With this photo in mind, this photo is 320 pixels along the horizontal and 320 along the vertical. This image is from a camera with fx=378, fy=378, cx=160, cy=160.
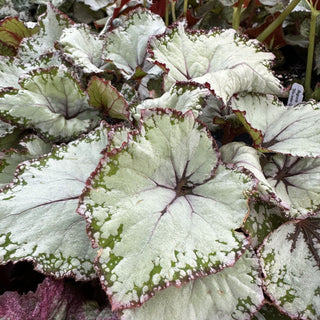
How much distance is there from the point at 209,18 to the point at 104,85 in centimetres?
93

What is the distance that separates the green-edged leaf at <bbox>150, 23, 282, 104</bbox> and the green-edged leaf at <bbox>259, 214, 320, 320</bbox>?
0.41 m

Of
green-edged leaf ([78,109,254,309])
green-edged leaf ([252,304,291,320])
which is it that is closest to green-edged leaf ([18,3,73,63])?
green-edged leaf ([78,109,254,309])

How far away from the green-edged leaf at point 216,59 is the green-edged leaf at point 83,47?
0.25 m

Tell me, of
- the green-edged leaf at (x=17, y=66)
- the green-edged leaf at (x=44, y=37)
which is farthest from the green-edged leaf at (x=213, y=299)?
the green-edged leaf at (x=44, y=37)

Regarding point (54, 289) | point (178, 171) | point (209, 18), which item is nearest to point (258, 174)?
point (178, 171)

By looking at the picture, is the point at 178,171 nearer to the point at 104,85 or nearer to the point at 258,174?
the point at 258,174

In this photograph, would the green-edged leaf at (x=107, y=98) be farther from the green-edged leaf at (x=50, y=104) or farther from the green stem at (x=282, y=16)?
the green stem at (x=282, y=16)

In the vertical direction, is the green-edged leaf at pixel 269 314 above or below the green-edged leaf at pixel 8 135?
above

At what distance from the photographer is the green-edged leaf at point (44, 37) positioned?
1395 millimetres

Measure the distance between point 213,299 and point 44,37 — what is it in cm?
113

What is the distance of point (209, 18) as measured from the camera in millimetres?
1810

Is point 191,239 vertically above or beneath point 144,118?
beneath

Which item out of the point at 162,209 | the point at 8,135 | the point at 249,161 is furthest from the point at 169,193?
the point at 8,135

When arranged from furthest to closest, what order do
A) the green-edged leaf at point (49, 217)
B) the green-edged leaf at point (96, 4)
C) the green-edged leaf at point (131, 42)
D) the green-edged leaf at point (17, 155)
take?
the green-edged leaf at point (96, 4) < the green-edged leaf at point (131, 42) < the green-edged leaf at point (17, 155) < the green-edged leaf at point (49, 217)
